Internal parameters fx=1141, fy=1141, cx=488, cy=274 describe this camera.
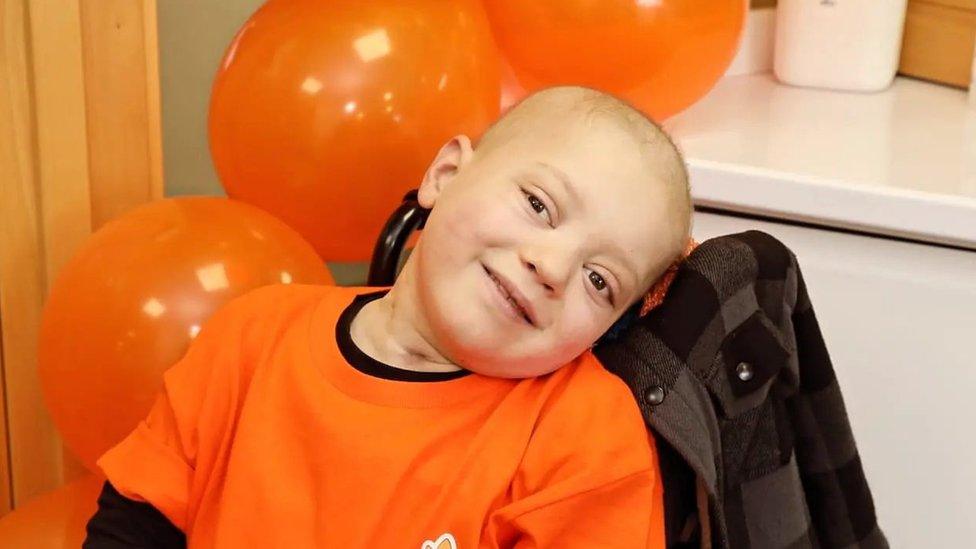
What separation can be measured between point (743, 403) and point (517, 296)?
0.21 m

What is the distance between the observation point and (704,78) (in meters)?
1.30

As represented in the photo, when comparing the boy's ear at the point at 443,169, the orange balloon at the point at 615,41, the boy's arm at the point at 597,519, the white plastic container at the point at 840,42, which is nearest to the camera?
the boy's arm at the point at 597,519

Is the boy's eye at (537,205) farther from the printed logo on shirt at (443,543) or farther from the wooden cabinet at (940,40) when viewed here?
the wooden cabinet at (940,40)

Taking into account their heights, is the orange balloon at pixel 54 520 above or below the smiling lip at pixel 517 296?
below

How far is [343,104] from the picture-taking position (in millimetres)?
1060

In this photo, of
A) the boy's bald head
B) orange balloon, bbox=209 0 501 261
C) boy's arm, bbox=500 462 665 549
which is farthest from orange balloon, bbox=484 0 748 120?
boy's arm, bbox=500 462 665 549

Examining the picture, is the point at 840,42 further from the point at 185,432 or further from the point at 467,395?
the point at 185,432

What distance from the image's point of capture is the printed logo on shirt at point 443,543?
820 millimetres

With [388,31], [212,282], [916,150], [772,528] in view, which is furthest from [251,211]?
[916,150]

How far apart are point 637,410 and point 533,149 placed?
0.21 meters

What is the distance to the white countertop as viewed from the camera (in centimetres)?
120

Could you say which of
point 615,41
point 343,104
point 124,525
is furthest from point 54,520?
point 615,41

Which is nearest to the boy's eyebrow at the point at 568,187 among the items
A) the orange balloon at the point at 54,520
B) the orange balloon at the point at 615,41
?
the orange balloon at the point at 615,41

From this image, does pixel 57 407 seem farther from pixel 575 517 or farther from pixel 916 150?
pixel 916 150
